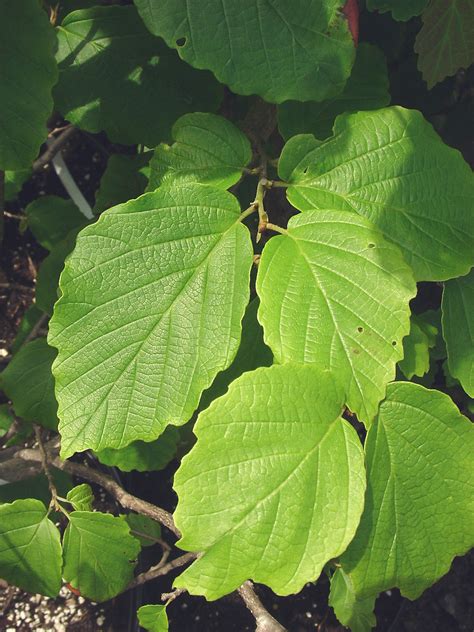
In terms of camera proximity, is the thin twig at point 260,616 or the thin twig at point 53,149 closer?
the thin twig at point 260,616

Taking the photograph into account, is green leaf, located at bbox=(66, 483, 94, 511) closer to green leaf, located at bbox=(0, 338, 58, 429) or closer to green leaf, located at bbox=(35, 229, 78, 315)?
green leaf, located at bbox=(0, 338, 58, 429)

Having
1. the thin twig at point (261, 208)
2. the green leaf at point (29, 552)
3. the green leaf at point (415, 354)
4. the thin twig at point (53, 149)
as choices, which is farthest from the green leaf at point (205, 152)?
the thin twig at point (53, 149)

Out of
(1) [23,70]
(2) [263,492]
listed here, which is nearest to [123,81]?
(1) [23,70]

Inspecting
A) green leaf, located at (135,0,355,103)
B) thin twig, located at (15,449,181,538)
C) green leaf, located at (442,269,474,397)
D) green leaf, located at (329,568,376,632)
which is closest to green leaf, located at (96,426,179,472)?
thin twig, located at (15,449,181,538)

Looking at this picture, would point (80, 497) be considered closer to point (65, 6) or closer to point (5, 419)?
point (5, 419)

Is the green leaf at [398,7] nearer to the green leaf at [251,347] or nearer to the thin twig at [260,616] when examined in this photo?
the green leaf at [251,347]

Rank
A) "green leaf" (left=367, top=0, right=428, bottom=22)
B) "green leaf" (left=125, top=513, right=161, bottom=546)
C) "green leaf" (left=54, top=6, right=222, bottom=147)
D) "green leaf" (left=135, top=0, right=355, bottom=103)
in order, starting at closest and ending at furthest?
"green leaf" (left=135, top=0, right=355, bottom=103), "green leaf" (left=367, top=0, right=428, bottom=22), "green leaf" (left=54, top=6, right=222, bottom=147), "green leaf" (left=125, top=513, right=161, bottom=546)
